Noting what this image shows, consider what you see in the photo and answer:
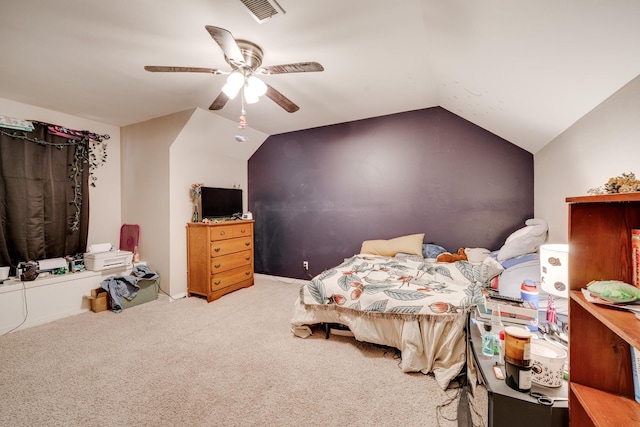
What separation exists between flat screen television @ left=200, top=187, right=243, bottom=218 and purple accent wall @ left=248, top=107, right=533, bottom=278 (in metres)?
0.45

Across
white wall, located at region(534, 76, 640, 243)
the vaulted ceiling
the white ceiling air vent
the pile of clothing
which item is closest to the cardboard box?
the pile of clothing

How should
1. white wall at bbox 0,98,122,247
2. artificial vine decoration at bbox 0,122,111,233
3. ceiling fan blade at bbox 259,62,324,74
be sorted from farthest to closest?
white wall at bbox 0,98,122,247
artificial vine decoration at bbox 0,122,111,233
ceiling fan blade at bbox 259,62,324,74

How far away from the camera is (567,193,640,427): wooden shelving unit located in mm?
834

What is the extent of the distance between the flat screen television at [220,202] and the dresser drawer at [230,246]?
474 millimetres

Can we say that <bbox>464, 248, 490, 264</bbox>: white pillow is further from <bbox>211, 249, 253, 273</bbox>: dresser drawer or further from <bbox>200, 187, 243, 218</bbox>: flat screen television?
<bbox>200, 187, 243, 218</bbox>: flat screen television

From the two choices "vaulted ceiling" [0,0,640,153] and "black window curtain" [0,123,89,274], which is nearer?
"vaulted ceiling" [0,0,640,153]

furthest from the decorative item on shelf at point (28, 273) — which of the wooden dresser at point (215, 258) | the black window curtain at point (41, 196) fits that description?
the wooden dresser at point (215, 258)

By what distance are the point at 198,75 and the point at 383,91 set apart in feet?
6.29

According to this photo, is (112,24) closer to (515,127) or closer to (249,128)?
(249,128)

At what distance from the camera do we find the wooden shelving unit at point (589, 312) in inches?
32.8

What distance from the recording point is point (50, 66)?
2311 millimetres

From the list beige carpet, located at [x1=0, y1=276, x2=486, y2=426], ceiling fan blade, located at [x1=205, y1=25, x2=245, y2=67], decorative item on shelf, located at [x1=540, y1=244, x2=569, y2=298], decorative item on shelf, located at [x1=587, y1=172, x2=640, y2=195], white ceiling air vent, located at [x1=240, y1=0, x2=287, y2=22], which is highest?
white ceiling air vent, located at [x1=240, y1=0, x2=287, y2=22]

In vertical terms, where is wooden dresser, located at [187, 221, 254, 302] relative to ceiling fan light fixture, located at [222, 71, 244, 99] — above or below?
below

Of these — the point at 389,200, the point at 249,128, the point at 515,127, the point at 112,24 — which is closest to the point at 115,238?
the point at 249,128
